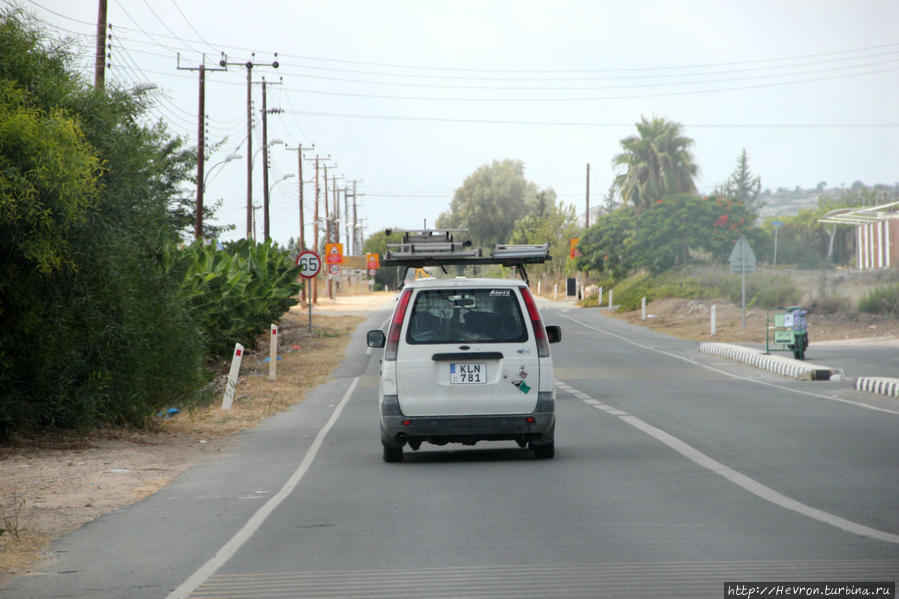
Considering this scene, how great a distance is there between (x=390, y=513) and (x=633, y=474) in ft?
10.1

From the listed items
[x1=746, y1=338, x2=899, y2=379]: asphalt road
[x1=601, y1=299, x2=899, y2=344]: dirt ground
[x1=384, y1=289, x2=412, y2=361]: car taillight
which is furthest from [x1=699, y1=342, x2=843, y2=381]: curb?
[x1=384, y1=289, x2=412, y2=361]: car taillight

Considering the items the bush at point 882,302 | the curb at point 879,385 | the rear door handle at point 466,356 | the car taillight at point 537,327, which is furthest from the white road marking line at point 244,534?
the bush at point 882,302

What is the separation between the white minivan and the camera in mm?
11711

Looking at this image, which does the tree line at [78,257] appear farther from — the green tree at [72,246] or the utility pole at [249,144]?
the utility pole at [249,144]

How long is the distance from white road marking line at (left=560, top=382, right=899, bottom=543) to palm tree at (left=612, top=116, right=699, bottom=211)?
7916cm

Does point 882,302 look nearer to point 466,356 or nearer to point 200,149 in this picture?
point 200,149

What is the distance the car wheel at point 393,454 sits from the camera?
12.3 meters

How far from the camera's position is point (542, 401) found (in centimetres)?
1174

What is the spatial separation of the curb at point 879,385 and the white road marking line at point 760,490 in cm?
692

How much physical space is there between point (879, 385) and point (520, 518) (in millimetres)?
14251

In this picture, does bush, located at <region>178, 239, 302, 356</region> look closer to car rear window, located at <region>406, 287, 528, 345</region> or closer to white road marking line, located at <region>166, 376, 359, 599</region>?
white road marking line, located at <region>166, 376, 359, 599</region>

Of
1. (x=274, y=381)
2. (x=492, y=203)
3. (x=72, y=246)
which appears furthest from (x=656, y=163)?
(x=72, y=246)

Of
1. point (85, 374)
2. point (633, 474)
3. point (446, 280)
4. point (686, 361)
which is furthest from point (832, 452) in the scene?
point (686, 361)

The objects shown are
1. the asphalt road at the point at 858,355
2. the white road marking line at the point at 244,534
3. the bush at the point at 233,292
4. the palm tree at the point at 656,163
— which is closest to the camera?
the white road marking line at the point at 244,534
